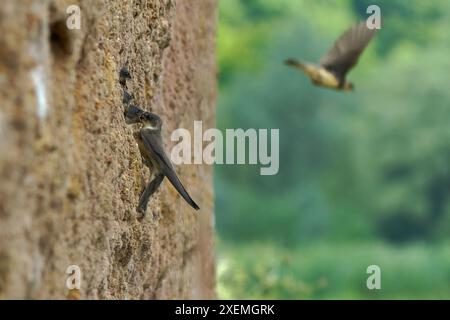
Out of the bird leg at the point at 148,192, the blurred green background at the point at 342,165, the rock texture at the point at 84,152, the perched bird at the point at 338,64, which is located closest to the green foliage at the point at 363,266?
the blurred green background at the point at 342,165

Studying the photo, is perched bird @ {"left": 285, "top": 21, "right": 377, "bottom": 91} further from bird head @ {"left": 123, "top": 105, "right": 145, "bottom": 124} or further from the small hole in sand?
the small hole in sand

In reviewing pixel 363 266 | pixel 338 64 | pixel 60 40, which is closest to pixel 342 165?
pixel 363 266

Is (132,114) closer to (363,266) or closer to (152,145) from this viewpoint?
(152,145)

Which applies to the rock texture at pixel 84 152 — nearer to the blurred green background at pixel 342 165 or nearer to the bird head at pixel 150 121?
the bird head at pixel 150 121

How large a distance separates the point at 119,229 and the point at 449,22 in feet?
166

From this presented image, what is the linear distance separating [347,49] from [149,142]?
15.8 feet

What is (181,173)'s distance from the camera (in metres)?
6.57

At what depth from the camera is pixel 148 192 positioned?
4.82 metres

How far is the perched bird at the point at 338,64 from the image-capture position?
9.30 metres

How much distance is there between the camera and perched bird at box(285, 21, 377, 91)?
9297 mm

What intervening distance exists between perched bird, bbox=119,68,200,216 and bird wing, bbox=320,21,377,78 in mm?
4378

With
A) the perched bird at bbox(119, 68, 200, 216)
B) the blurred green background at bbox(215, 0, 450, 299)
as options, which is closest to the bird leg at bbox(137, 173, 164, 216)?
the perched bird at bbox(119, 68, 200, 216)

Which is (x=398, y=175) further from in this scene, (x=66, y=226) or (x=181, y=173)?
(x=66, y=226)
